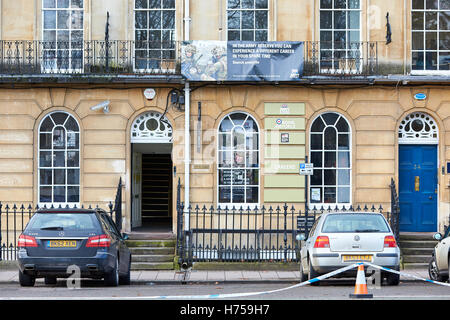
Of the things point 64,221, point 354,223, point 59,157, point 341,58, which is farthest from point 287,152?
point 64,221

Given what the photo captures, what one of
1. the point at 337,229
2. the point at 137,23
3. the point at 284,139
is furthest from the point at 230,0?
the point at 337,229

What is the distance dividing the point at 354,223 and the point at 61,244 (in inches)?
206

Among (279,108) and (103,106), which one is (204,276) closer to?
(279,108)

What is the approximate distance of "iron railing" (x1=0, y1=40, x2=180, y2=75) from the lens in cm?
2055

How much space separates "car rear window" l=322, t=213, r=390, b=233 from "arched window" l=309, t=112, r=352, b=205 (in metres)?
6.28

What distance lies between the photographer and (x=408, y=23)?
20.7 metres

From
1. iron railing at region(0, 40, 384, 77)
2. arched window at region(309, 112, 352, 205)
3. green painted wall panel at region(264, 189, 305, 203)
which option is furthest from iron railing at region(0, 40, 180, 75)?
arched window at region(309, 112, 352, 205)

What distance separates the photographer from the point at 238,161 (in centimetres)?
2080

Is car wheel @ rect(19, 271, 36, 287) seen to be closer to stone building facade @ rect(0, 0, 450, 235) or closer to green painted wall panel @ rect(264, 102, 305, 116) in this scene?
stone building facade @ rect(0, 0, 450, 235)

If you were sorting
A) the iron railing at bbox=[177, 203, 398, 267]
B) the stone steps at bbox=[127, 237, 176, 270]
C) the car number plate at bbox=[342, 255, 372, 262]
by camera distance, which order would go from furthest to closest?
the stone steps at bbox=[127, 237, 176, 270] → the iron railing at bbox=[177, 203, 398, 267] → the car number plate at bbox=[342, 255, 372, 262]

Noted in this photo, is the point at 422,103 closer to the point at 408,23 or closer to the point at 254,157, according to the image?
the point at 408,23

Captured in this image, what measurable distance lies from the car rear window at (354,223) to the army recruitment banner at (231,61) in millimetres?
6550

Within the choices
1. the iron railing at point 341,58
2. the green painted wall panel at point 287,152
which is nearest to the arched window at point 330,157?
the green painted wall panel at point 287,152

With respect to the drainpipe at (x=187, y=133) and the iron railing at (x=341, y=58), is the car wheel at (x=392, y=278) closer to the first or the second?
the drainpipe at (x=187, y=133)
